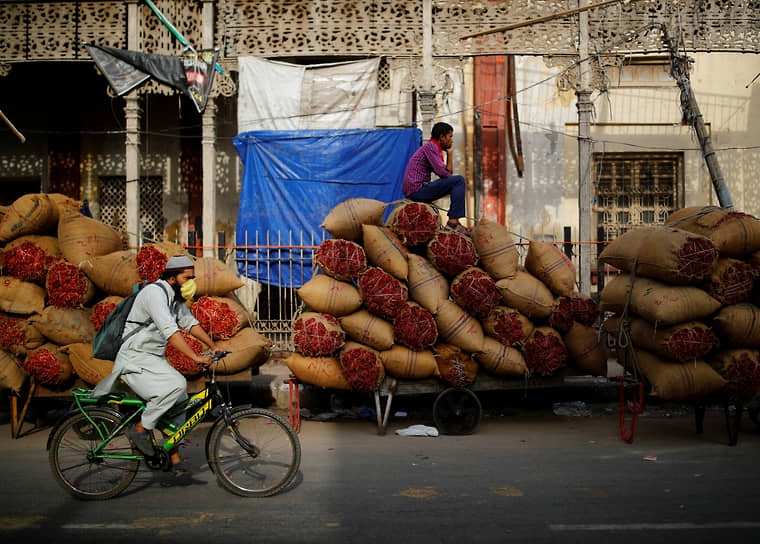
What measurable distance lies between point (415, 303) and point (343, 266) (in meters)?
0.79

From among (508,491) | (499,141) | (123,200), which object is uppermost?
(499,141)

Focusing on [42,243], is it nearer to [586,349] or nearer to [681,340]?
[586,349]

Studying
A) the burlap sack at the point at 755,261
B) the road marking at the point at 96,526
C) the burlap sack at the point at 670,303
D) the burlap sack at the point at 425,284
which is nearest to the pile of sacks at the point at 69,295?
the burlap sack at the point at 425,284

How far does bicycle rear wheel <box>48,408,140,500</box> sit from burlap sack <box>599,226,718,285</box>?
4580mm

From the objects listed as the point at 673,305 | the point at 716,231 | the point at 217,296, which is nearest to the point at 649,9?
the point at 716,231

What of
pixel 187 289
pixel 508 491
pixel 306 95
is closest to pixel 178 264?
pixel 187 289

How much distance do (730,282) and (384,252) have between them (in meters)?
3.13

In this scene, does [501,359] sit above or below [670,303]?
below

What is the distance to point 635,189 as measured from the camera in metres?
13.1

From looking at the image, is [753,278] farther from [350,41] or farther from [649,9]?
[350,41]

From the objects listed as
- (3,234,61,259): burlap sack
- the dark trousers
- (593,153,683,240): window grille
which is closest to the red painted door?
(593,153,683,240): window grille

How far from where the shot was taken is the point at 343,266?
Result: 6.02 m

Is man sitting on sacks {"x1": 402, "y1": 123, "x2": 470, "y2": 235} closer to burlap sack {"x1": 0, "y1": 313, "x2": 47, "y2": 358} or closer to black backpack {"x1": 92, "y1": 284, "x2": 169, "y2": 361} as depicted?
black backpack {"x1": 92, "y1": 284, "x2": 169, "y2": 361}

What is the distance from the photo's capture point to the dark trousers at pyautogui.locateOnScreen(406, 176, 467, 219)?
7086mm
